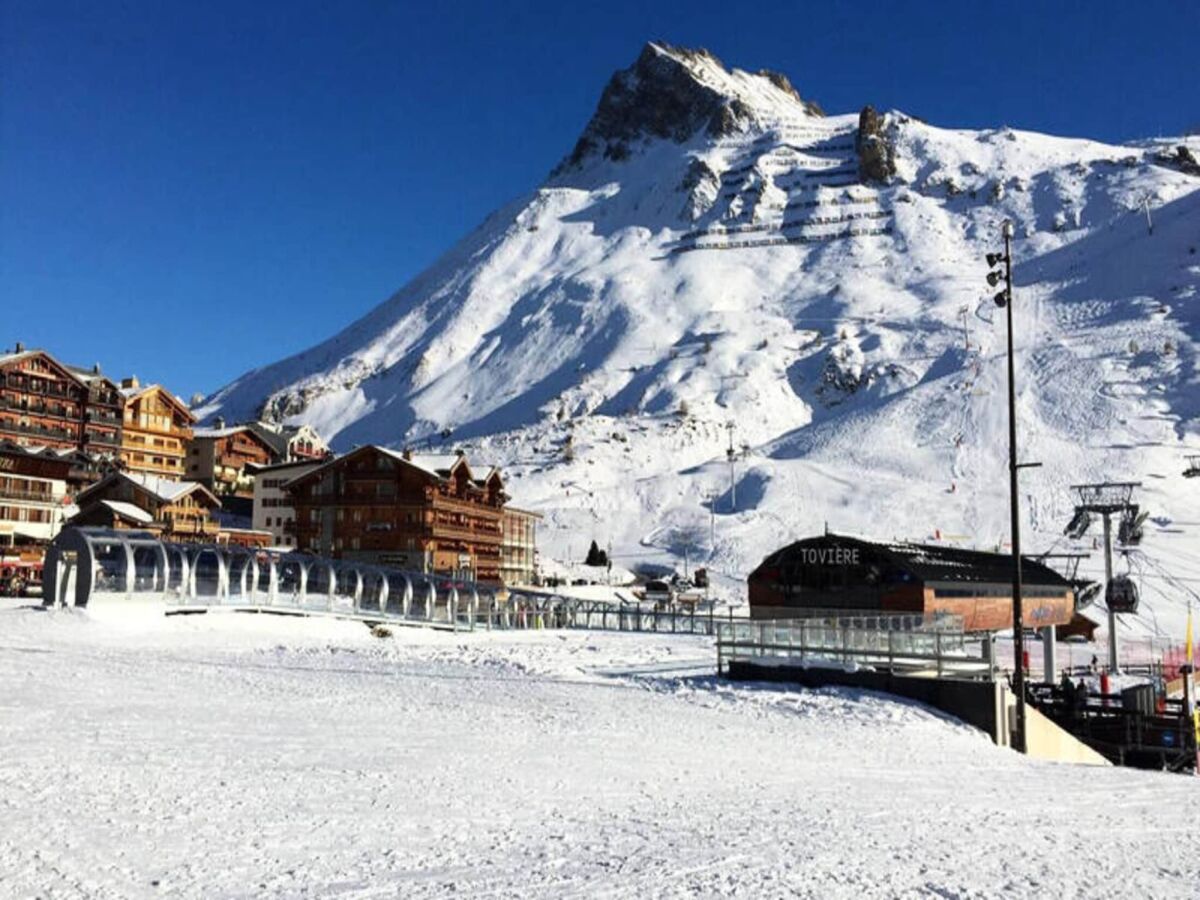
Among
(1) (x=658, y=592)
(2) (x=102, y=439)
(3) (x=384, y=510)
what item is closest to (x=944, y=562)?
(1) (x=658, y=592)

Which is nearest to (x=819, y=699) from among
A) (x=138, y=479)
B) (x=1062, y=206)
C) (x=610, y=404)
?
(x=138, y=479)

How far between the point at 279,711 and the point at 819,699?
1177 centimetres

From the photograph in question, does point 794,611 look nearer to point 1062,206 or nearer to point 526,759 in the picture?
point 526,759

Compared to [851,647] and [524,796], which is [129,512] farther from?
[524,796]

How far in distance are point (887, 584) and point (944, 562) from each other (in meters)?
5.99

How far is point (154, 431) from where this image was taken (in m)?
101

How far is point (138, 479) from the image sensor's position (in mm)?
73562

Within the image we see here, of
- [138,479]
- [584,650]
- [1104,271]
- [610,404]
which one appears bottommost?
[584,650]

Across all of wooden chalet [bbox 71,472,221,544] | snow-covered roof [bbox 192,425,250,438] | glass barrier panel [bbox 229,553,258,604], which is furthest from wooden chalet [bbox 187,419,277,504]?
glass barrier panel [bbox 229,553,258,604]

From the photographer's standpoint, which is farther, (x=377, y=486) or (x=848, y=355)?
(x=848, y=355)

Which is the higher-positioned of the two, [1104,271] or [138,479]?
[1104,271]

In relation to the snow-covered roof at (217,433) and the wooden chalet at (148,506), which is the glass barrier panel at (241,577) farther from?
the snow-covered roof at (217,433)

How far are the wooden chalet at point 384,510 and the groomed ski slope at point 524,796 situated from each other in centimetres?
4647

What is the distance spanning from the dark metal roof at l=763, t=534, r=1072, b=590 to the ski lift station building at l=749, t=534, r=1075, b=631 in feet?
0.17
